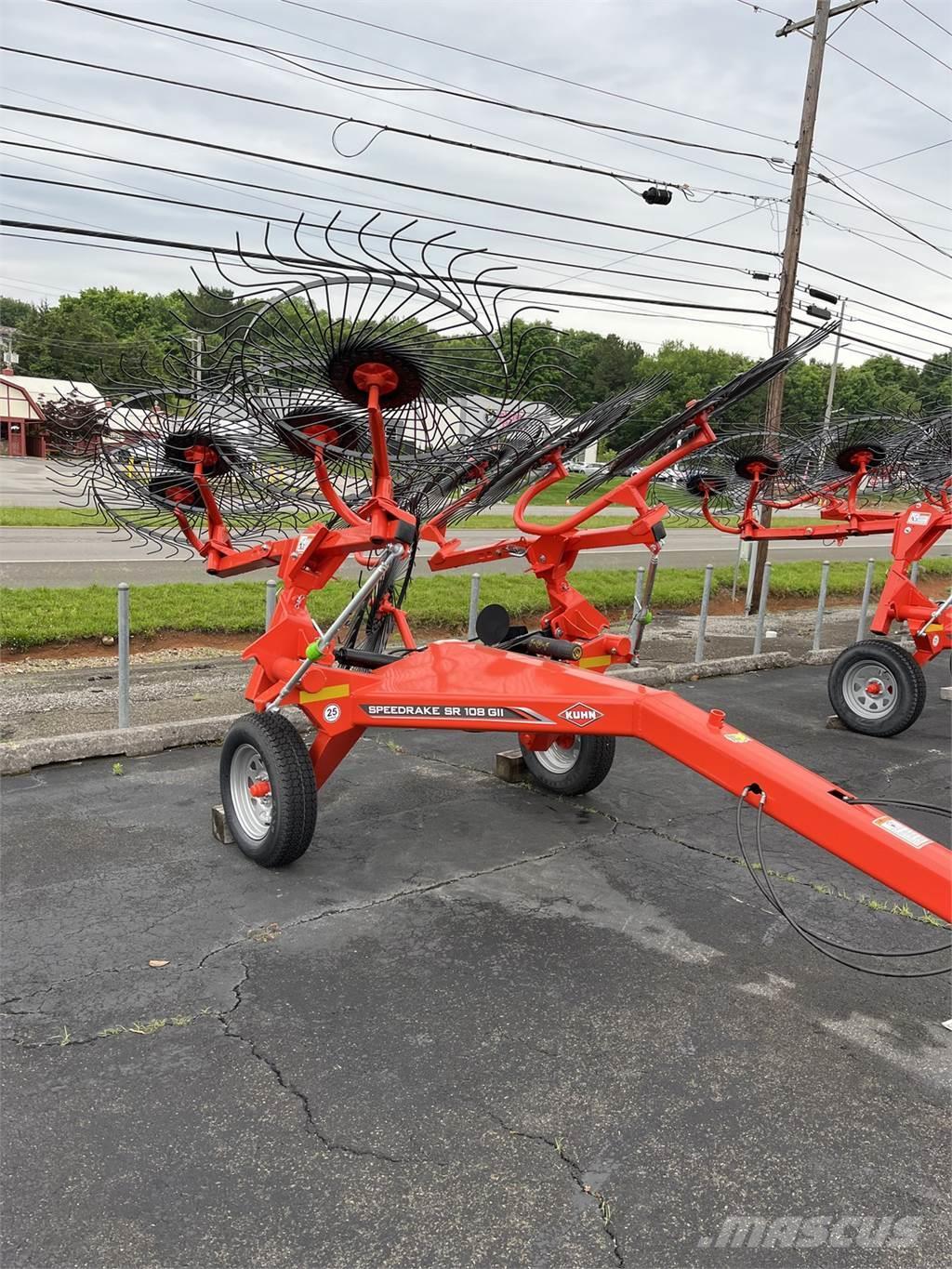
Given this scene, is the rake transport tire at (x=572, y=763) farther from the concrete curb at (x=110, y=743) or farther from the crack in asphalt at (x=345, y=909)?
the concrete curb at (x=110, y=743)

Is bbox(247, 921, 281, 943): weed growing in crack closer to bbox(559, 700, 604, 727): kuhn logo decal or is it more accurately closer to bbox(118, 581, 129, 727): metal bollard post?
bbox(559, 700, 604, 727): kuhn logo decal

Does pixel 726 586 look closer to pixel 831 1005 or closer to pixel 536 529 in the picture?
pixel 536 529

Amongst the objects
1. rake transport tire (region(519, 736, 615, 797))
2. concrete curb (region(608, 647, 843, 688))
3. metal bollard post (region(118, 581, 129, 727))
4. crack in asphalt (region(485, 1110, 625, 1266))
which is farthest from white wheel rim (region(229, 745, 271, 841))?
concrete curb (region(608, 647, 843, 688))

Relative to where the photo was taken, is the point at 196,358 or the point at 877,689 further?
the point at 877,689

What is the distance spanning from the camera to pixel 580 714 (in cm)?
420

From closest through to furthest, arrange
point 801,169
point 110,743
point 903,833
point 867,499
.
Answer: point 903,833
point 110,743
point 867,499
point 801,169

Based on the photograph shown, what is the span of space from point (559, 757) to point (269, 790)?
7.37 ft

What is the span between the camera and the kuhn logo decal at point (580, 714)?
4.15 metres

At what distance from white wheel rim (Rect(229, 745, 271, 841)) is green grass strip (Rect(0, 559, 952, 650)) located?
17.5ft

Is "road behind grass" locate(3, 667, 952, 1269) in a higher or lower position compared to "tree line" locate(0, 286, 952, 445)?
lower

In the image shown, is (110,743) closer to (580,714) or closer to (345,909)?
(345,909)

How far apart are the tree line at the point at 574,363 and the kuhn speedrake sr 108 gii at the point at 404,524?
110 mm

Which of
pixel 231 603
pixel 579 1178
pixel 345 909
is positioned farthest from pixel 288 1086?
pixel 231 603

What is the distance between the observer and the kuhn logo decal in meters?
4.15
